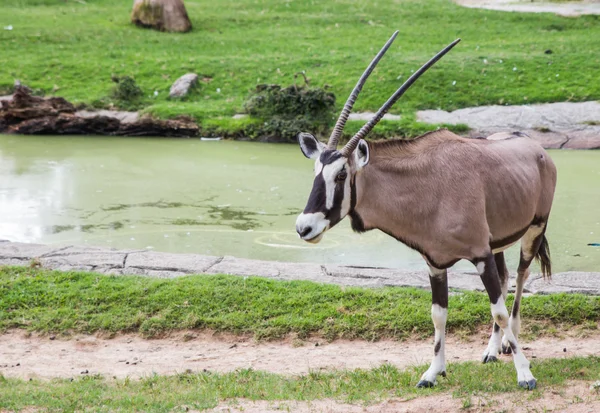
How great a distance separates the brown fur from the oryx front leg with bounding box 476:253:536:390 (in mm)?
94

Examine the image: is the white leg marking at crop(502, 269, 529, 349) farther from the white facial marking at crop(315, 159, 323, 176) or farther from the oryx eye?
the white facial marking at crop(315, 159, 323, 176)

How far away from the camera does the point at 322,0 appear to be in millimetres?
30172

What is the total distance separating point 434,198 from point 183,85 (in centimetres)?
1604

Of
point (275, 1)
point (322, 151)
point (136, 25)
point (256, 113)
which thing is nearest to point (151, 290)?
point (322, 151)

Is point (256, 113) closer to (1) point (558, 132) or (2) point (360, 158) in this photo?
(1) point (558, 132)

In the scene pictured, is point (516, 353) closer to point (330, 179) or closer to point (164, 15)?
point (330, 179)

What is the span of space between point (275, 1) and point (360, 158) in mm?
25791

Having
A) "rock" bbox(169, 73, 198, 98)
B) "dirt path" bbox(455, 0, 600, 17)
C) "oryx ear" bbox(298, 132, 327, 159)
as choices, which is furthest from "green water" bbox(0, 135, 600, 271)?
"dirt path" bbox(455, 0, 600, 17)

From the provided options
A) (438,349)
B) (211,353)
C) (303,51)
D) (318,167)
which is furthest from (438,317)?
(303,51)

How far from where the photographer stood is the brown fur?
5.68m

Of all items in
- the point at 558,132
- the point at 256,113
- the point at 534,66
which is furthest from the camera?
the point at 534,66

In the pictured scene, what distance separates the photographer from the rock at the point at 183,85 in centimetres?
2077

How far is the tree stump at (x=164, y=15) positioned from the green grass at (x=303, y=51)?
436 millimetres

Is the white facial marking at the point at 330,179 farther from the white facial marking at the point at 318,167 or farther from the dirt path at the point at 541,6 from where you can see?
the dirt path at the point at 541,6
